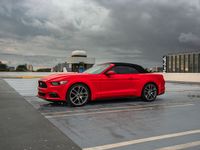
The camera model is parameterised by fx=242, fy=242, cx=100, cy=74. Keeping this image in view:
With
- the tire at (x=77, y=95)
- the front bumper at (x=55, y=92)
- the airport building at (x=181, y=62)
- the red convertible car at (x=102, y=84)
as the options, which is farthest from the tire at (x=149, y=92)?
the airport building at (x=181, y=62)

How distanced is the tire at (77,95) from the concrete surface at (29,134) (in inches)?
58.7

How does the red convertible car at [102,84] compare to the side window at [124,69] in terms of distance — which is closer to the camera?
the red convertible car at [102,84]

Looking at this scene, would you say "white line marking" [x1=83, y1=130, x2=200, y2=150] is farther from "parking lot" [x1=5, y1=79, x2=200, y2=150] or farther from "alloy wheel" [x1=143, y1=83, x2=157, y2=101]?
"alloy wheel" [x1=143, y1=83, x2=157, y2=101]

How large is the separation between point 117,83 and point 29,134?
14.3 ft

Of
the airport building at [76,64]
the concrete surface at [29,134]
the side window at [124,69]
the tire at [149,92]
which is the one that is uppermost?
the airport building at [76,64]

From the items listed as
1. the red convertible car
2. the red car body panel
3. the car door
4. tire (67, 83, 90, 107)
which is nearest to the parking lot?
tire (67, 83, 90, 107)

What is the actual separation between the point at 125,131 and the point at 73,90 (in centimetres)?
319

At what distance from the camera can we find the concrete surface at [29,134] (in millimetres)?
3650

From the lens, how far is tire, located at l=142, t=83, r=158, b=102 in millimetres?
8797

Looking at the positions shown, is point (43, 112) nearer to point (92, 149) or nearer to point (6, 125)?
point (6, 125)

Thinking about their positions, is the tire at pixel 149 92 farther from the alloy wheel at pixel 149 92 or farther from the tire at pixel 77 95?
the tire at pixel 77 95

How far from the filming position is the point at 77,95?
7.48 metres

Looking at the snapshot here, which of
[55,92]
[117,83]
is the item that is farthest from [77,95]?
[117,83]

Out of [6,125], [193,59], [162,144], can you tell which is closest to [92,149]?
[162,144]
